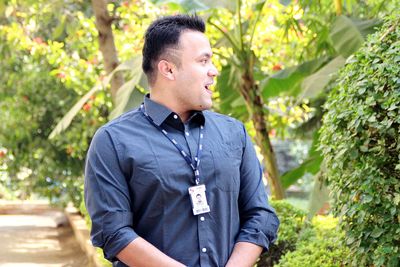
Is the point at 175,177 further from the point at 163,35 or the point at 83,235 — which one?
the point at 83,235

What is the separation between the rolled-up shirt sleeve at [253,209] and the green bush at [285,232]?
316 centimetres

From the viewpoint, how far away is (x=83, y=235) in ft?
39.3

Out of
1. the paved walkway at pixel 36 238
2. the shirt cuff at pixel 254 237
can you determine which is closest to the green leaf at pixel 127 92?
the paved walkway at pixel 36 238

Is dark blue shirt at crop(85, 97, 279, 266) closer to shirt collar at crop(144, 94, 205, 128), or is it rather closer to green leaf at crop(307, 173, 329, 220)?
shirt collar at crop(144, 94, 205, 128)

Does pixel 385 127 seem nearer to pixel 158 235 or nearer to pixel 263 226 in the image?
pixel 263 226

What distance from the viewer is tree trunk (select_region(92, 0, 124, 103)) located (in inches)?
381

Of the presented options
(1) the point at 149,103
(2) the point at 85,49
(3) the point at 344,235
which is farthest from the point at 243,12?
(1) the point at 149,103

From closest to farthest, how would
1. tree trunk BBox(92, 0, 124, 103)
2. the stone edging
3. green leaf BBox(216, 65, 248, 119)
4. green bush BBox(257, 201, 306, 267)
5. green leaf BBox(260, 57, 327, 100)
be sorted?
green bush BBox(257, 201, 306, 267) < green leaf BBox(260, 57, 327, 100) < green leaf BBox(216, 65, 248, 119) < the stone edging < tree trunk BBox(92, 0, 124, 103)

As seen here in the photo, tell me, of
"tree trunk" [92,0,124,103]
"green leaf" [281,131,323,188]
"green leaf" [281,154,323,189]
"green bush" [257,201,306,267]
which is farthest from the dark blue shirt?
"tree trunk" [92,0,124,103]

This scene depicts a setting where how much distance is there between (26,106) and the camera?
14984 millimetres

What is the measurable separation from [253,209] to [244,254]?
193 mm

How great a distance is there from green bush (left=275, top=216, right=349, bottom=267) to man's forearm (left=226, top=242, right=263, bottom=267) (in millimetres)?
1574

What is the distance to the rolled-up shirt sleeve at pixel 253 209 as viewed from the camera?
3.38 m

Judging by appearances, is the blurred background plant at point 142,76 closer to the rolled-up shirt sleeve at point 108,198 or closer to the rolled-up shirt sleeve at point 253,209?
the rolled-up shirt sleeve at point 253,209
